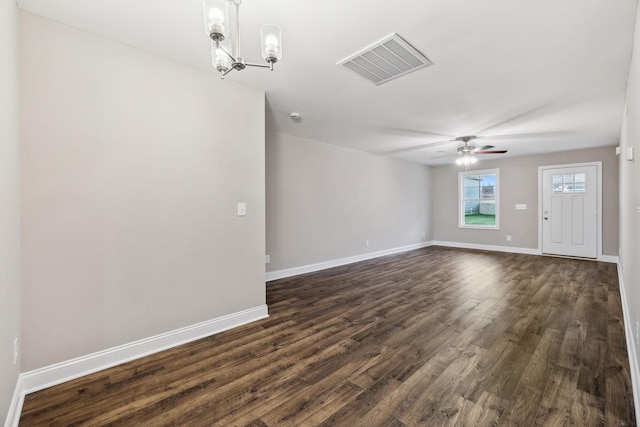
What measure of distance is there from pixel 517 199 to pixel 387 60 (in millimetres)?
6300

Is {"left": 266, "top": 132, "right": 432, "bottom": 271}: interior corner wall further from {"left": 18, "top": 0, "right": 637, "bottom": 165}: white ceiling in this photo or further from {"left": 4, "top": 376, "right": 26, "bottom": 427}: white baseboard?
{"left": 4, "top": 376, "right": 26, "bottom": 427}: white baseboard

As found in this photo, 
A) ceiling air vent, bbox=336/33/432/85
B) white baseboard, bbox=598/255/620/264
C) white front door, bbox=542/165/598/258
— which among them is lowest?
white baseboard, bbox=598/255/620/264


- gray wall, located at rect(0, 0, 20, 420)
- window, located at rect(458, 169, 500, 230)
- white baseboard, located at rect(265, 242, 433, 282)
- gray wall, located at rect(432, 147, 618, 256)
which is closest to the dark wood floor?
gray wall, located at rect(0, 0, 20, 420)

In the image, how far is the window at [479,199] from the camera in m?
7.22

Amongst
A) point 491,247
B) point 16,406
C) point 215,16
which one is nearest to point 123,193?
point 16,406

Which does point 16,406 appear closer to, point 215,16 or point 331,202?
point 215,16

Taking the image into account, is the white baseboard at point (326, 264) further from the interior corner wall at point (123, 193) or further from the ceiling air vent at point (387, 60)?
the ceiling air vent at point (387, 60)


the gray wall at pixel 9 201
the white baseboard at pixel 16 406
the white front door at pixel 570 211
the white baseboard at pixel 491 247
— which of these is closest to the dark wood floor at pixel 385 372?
the white baseboard at pixel 16 406

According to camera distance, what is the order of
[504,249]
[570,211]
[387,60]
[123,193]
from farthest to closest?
[504,249]
[570,211]
[387,60]
[123,193]

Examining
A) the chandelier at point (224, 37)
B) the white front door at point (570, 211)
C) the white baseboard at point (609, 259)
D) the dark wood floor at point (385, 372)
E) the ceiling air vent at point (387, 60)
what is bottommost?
the dark wood floor at point (385, 372)

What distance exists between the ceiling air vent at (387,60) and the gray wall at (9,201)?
7.02ft

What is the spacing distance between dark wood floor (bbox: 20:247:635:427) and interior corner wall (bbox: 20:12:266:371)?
40cm

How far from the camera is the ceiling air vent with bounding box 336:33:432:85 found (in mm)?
2143

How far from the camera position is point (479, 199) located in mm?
7535
